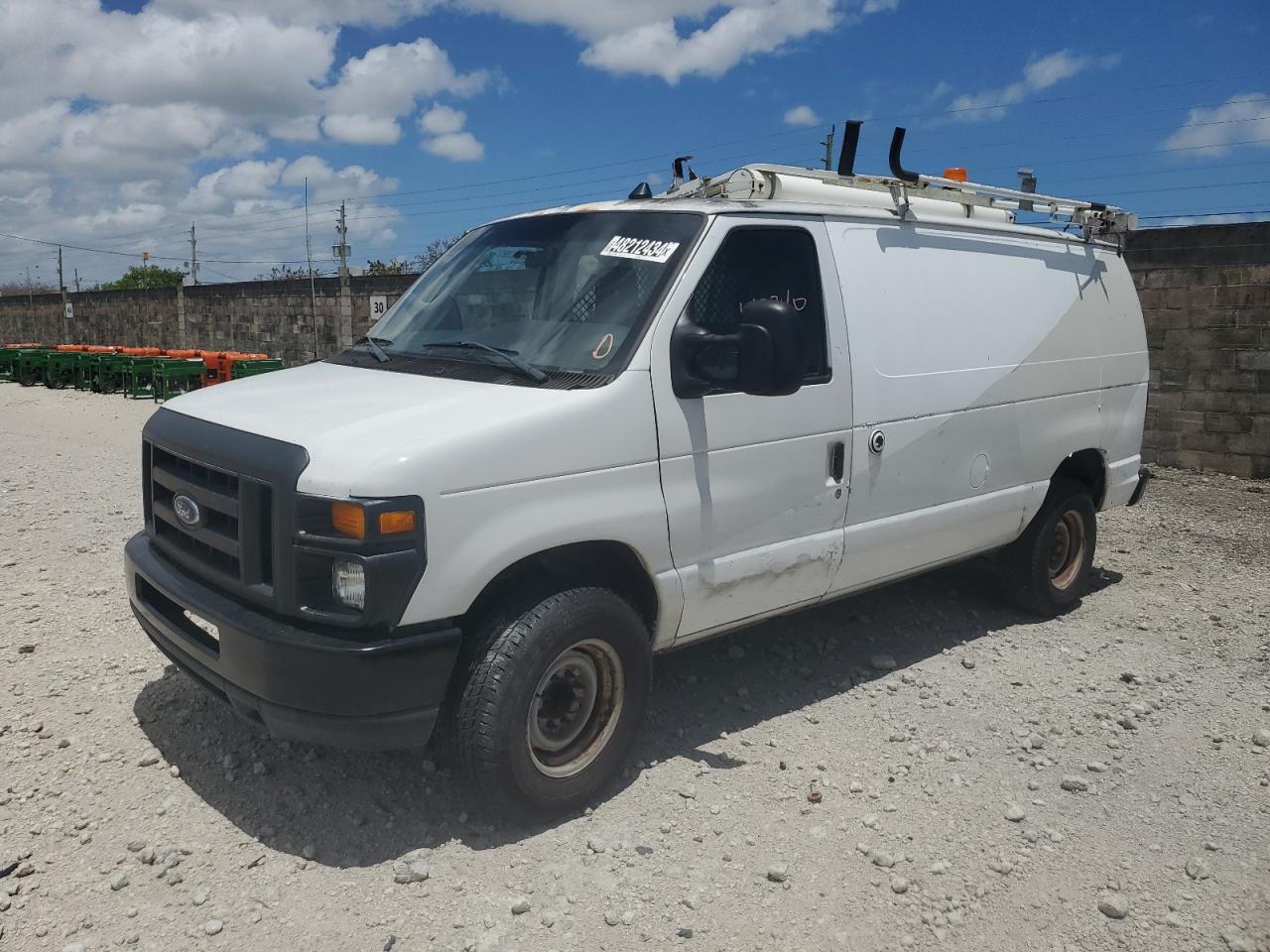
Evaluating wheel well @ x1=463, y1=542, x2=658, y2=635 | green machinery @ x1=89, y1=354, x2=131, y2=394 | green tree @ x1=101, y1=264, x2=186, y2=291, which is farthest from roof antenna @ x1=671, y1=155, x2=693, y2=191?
green tree @ x1=101, y1=264, x2=186, y2=291

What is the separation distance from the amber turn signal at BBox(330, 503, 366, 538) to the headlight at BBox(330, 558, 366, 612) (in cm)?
9

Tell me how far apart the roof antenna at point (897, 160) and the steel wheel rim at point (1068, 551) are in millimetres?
2327

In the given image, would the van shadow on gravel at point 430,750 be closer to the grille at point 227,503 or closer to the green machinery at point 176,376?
the grille at point 227,503

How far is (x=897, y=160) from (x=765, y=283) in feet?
4.50

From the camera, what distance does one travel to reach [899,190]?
16.1 ft

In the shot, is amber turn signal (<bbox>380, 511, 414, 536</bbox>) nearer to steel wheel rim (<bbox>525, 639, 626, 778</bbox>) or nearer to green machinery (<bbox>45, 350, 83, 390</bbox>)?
steel wheel rim (<bbox>525, 639, 626, 778</bbox>)

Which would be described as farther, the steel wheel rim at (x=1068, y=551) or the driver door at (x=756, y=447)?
the steel wheel rim at (x=1068, y=551)

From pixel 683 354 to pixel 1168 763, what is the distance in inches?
106

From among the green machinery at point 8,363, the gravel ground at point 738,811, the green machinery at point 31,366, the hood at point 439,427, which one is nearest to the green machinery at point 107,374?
the green machinery at point 31,366

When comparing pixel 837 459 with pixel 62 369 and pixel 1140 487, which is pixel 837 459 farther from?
pixel 62 369

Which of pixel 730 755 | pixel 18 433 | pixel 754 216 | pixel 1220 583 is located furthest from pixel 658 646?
pixel 18 433

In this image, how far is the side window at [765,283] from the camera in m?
3.94

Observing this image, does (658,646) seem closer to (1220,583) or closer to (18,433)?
(1220,583)

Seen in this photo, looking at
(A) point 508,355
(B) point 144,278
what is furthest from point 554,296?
(B) point 144,278
